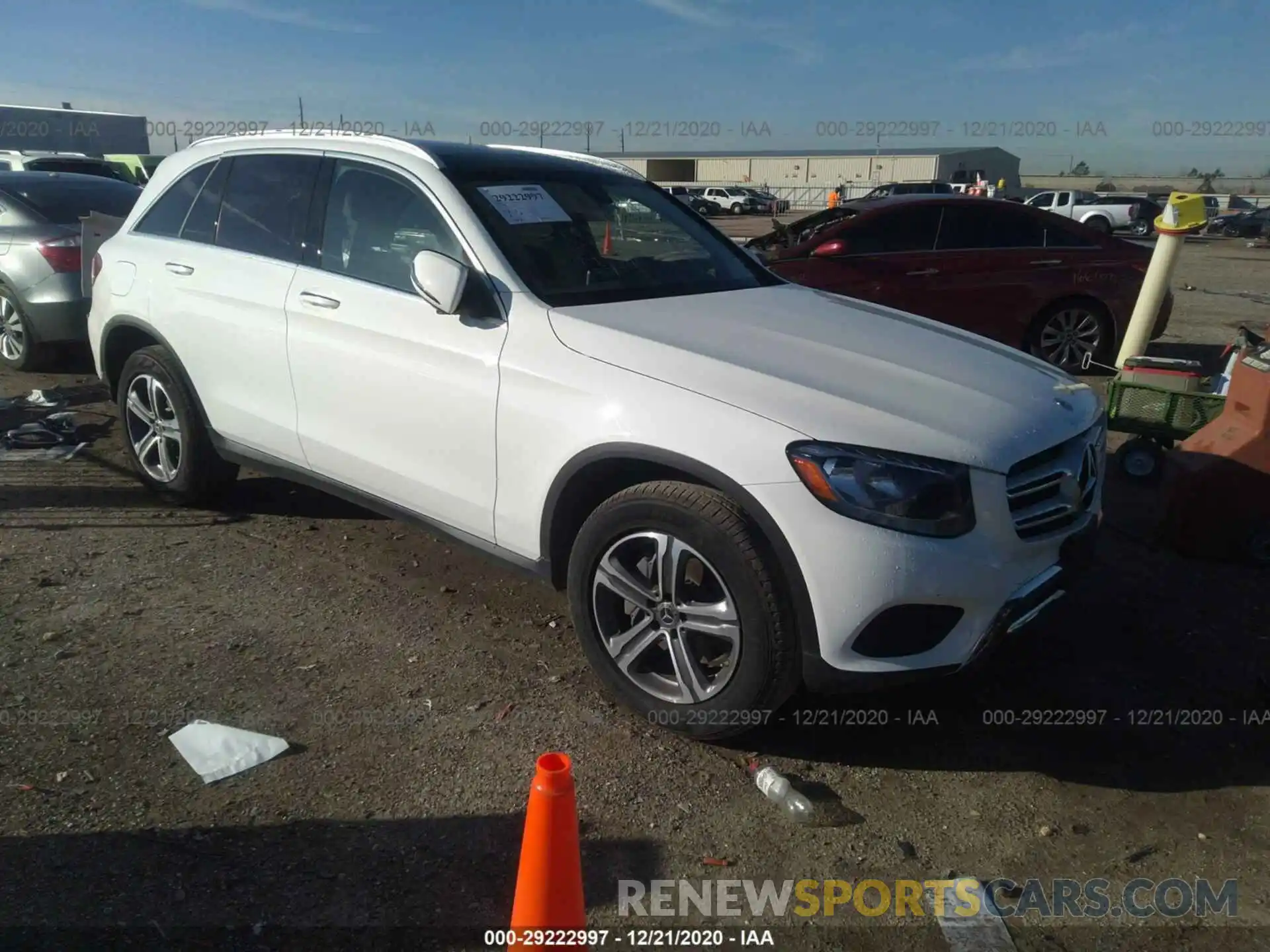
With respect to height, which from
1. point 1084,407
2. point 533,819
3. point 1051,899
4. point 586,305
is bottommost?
point 1051,899

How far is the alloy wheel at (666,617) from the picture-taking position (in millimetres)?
2967

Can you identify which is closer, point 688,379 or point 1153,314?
point 688,379

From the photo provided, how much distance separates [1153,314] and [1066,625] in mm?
5324

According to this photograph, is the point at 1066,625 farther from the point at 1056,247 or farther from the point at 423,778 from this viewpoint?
the point at 1056,247

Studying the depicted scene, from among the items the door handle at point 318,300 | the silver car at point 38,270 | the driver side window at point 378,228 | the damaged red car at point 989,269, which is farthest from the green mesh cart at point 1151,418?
the silver car at point 38,270

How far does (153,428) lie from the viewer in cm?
498

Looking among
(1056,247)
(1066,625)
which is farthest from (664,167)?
(1066,625)

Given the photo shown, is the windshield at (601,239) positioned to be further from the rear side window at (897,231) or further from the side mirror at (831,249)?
the rear side window at (897,231)

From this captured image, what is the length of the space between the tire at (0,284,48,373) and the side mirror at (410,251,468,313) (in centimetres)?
592

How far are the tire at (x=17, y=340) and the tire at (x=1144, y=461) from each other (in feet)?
25.8

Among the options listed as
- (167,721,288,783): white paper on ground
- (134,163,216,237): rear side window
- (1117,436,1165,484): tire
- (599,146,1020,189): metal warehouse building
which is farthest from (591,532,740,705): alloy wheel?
(599,146,1020,189): metal warehouse building

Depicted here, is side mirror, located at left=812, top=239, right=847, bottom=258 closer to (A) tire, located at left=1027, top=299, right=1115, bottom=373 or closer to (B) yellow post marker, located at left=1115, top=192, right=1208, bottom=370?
(A) tire, located at left=1027, top=299, right=1115, bottom=373

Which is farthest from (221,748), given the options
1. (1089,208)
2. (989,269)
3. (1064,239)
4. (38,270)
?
(1089,208)

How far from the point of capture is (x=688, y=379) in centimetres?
296
